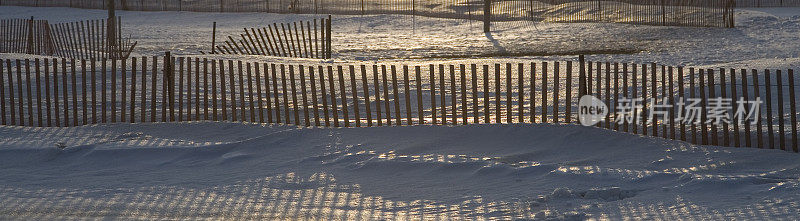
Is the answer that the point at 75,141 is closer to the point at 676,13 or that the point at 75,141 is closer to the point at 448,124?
the point at 448,124

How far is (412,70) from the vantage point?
1472cm

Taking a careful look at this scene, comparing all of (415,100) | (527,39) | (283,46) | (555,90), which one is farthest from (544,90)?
(527,39)

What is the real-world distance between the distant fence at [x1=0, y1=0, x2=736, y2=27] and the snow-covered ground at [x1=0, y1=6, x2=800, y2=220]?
1855 centimetres

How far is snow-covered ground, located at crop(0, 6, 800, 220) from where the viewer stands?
19.6 ft

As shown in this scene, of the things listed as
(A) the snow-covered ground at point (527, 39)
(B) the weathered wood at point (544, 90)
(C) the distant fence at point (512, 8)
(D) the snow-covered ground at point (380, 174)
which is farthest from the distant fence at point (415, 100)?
(C) the distant fence at point (512, 8)

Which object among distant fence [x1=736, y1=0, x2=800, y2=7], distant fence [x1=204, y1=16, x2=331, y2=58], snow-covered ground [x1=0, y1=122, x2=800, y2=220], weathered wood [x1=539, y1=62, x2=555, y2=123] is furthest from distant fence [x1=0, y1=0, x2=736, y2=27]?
snow-covered ground [x1=0, y1=122, x2=800, y2=220]

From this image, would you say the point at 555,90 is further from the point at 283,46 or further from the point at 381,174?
the point at 283,46

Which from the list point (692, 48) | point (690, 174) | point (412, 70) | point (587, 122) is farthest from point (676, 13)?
point (690, 174)

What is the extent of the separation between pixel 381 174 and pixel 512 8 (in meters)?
28.5

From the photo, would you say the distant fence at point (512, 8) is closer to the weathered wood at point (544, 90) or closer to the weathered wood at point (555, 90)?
the weathered wood at point (555, 90)

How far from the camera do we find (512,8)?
115ft

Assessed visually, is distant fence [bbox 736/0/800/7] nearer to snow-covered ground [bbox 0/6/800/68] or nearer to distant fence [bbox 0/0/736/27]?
snow-covered ground [bbox 0/6/800/68]

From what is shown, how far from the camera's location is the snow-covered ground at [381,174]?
235 inches

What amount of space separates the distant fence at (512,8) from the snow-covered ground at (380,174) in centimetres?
1855
